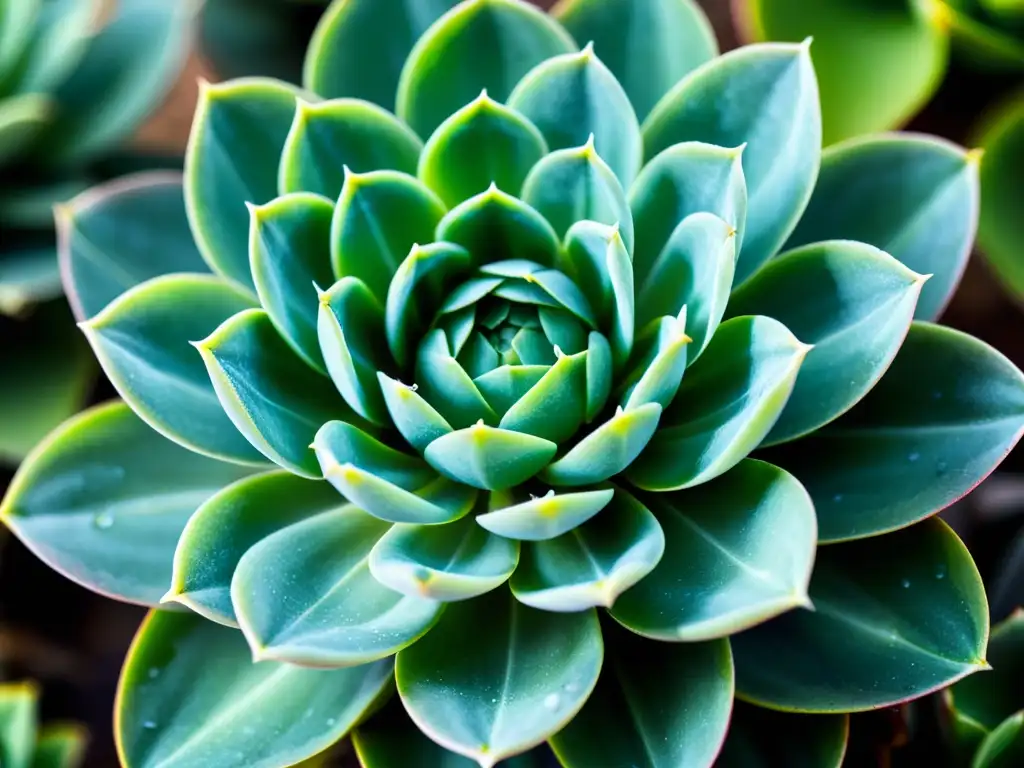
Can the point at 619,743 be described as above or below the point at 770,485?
below

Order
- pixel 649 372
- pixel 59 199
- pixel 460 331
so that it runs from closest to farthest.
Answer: pixel 649 372, pixel 460 331, pixel 59 199

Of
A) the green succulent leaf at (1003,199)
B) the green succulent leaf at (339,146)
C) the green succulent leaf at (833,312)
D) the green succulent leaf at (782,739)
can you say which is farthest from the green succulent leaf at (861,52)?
the green succulent leaf at (782,739)

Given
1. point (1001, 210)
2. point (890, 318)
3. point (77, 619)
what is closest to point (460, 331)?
point (890, 318)

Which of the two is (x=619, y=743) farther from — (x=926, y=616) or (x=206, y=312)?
(x=206, y=312)

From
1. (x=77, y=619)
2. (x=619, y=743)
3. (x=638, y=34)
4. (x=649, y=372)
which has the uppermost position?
(x=638, y=34)

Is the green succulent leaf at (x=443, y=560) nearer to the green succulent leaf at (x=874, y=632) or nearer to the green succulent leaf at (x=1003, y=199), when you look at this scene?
the green succulent leaf at (x=874, y=632)

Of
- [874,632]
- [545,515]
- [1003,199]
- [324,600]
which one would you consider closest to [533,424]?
[545,515]

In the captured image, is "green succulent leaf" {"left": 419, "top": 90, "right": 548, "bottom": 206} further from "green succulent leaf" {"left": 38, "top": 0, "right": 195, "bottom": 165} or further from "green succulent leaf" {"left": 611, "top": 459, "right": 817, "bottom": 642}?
"green succulent leaf" {"left": 38, "top": 0, "right": 195, "bottom": 165}
